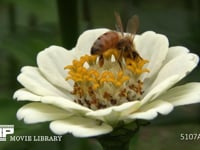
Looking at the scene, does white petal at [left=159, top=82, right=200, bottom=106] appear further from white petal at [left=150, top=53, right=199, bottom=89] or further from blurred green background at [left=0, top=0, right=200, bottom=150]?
blurred green background at [left=0, top=0, right=200, bottom=150]

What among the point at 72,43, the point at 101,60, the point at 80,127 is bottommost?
the point at 80,127

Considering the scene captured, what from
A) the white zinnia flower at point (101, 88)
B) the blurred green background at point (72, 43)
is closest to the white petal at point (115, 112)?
the white zinnia flower at point (101, 88)

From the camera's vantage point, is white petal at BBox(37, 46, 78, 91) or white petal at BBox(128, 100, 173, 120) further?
white petal at BBox(37, 46, 78, 91)

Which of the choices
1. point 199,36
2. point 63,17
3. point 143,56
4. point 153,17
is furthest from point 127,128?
point 153,17

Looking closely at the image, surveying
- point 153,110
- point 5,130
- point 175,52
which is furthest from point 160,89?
point 5,130

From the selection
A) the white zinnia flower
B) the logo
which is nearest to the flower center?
the white zinnia flower

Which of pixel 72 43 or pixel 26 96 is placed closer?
pixel 26 96

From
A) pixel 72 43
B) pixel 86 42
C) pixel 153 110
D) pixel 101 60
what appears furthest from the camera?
pixel 72 43

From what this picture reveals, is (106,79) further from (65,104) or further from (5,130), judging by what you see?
(5,130)
